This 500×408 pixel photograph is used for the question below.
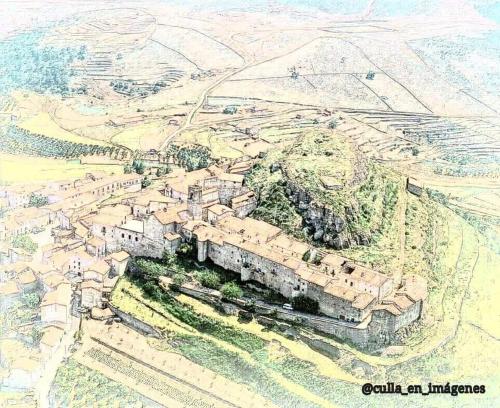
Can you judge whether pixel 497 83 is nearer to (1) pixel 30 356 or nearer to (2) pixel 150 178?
(2) pixel 150 178

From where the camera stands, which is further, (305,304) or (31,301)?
(31,301)

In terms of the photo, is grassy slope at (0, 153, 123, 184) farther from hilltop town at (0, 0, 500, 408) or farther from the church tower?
the church tower

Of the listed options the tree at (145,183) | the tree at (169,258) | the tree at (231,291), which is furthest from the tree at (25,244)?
the tree at (231,291)

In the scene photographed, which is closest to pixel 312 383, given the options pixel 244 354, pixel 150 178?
pixel 244 354

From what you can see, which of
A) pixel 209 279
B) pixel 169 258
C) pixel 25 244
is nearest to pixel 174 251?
pixel 169 258

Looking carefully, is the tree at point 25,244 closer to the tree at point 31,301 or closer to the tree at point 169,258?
the tree at point 31,301

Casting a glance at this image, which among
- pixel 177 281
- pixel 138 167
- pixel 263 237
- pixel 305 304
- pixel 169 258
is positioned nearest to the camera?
pixel 305 304

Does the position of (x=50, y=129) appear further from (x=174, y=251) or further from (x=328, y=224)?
(x=328, y=224)

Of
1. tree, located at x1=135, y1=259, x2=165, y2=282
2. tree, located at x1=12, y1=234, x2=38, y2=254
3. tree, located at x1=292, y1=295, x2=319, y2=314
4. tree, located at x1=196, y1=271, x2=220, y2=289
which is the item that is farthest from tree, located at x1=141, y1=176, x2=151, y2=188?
tree, located at x1=292, y1=295, x2=319, y2=314
